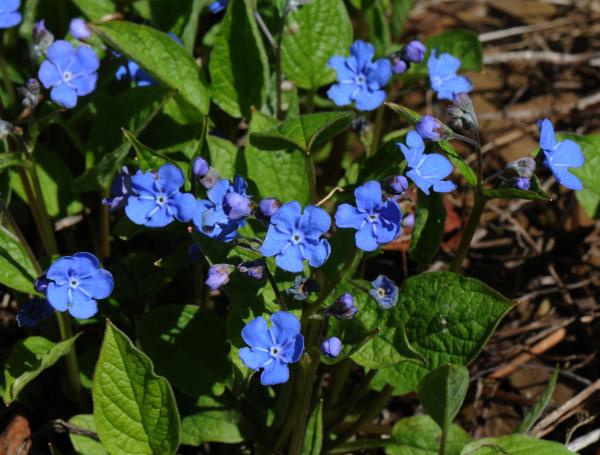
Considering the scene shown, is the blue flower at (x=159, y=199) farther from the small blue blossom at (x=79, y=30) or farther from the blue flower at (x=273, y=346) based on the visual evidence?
the small blue blossom at (x=79, y=30)

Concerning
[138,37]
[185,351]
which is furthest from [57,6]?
[185,351]

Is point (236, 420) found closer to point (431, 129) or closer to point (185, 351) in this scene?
point (185, 351)

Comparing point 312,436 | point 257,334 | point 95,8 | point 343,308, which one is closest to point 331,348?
point 343,308

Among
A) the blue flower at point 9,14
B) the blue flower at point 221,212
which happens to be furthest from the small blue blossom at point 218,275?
the blue flower at point 9,14

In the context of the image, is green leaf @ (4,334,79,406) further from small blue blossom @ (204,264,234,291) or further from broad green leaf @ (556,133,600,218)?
broad green leaf @ (556,133,600,218)

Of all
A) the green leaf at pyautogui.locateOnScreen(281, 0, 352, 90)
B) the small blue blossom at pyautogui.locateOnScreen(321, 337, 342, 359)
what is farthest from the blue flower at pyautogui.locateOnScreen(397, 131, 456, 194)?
the green leaf at pyautogui.locateOnScreen(281, 0, 352, 90)

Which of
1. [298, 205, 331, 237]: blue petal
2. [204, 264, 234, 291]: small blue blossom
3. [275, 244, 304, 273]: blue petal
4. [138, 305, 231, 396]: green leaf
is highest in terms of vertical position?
[298, 205, 331, 237]: blue petal
